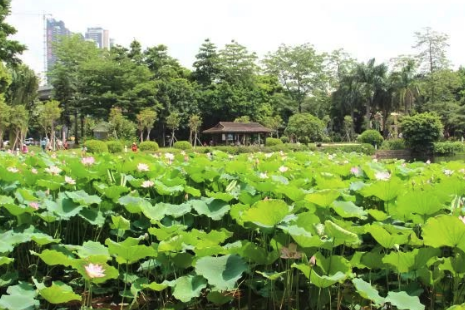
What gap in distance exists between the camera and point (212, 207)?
2.34 metres

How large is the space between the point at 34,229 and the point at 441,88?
41.2m

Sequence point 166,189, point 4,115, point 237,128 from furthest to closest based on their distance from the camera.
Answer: point 237,128 → point 4,115 → point 166,189

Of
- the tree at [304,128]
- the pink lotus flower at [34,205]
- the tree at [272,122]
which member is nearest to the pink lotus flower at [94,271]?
the pink lotus flower at [34,205]

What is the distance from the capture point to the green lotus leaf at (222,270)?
1.69 meters

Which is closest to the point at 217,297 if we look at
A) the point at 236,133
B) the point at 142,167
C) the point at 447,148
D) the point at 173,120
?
the point at 142,167

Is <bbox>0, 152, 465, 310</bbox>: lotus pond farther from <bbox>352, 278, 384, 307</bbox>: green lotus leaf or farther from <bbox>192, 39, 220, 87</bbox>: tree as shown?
<bbox>192, 39, 220, 87</bbox>: tree

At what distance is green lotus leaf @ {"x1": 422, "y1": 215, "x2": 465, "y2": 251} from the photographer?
5.16 feet

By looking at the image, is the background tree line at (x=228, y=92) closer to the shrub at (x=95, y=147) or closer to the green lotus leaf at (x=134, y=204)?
the shrub at (x=95, y=147)

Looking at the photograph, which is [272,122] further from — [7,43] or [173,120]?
[7,43]

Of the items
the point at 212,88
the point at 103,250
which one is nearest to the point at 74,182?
the point at 103,250

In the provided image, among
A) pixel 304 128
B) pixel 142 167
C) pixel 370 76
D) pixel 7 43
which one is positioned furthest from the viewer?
pixel 370 76

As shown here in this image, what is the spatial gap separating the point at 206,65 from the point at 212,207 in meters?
38.0

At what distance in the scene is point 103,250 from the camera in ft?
6.49

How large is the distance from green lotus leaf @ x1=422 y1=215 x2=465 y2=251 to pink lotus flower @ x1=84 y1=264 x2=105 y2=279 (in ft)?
3.64
